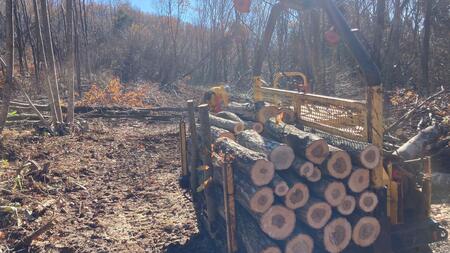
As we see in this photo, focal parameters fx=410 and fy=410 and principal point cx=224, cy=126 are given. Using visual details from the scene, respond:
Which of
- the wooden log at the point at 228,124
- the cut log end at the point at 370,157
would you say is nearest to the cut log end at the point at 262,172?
the cut log end at the point at 370,157

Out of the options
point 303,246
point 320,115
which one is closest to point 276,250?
point 303,246

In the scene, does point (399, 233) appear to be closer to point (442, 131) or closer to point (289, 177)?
point (289, 177)

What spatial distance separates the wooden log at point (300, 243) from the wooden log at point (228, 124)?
2554 millimetres

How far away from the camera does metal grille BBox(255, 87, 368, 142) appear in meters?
4.00

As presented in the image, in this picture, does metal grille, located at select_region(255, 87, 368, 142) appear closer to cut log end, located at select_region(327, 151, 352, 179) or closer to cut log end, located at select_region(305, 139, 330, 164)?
cut log end, located at select_region(327, 151, 352, 179)

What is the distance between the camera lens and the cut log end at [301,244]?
3.67m

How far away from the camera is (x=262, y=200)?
3740mm

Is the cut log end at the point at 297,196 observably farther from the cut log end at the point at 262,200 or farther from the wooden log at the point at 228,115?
the wooden log at the point at 228,115

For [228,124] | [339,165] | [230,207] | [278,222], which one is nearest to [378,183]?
[339,165]

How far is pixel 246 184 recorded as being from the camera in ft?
12.9

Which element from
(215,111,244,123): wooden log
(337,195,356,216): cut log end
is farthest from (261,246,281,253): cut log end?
(215,111,244,123): wooden log

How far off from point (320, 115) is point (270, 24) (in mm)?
1473

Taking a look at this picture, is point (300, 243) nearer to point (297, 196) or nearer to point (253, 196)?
point (297, 196)

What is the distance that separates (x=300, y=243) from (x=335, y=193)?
0.56 meters
